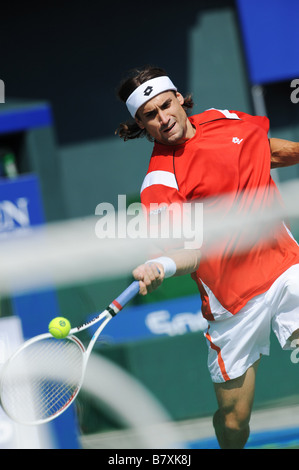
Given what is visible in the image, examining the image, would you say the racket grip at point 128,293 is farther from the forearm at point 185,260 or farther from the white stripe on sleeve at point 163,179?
the white stripe on sleeve at point 163,179

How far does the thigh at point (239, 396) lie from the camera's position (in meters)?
3.30

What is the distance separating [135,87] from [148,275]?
729mm

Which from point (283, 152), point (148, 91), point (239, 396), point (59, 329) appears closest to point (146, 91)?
point (148, 91)

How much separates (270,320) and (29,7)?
140 inches

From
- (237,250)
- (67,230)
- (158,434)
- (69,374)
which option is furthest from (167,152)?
(158,434)

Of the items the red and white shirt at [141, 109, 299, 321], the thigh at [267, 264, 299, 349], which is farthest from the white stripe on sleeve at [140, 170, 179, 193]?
the thigh at [267, 264, 299, 349]

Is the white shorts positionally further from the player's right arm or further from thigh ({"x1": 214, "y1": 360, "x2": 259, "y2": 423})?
the player's right arm

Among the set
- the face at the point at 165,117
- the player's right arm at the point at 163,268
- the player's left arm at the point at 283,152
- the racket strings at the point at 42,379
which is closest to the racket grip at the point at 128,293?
the player's right arm at the point at 163,268

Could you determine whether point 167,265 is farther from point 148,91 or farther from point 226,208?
point 148,91

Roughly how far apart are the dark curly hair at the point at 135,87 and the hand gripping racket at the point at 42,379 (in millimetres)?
796

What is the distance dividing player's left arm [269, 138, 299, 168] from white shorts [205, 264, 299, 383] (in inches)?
16.8

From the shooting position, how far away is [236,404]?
3.30 meters

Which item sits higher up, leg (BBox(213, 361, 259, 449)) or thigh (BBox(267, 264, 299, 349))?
thigh (BBox(267, 264, 299, 349))

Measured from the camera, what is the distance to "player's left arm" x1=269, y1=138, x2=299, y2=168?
10.8 feet
